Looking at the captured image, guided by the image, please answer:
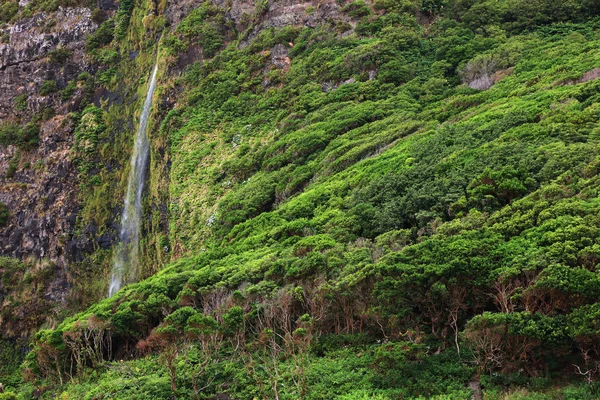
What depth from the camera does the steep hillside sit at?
15.7 metres

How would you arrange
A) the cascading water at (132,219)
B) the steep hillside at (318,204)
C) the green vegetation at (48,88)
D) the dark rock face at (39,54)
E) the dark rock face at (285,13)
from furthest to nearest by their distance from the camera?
1. the dark rock face at (39,54)
2. the green vegetation at (48,88)
3. the dark rock face at (285,13)
4. the cascading water at (132,219)
5. the steep hillside at (318,204)

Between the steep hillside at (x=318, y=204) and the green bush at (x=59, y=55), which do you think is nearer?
the steep hillside at (x=318, y=204)

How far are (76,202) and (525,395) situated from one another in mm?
42789

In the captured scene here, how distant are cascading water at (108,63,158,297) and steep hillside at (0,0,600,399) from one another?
126 cm

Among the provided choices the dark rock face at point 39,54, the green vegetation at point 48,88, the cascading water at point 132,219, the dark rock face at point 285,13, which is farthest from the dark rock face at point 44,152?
the dark rock face at point 285,13

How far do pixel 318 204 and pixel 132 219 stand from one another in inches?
827

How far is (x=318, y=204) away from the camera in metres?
27.7

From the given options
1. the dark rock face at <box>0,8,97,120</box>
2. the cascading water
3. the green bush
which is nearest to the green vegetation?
the dark rock face at <box>0,8,97,120</box>

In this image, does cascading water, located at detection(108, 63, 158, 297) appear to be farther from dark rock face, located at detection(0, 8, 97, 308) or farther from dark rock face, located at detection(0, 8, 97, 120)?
dark rock face, located at detection(0, 8, 97, 120)

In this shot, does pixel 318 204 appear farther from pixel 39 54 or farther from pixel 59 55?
pixel 39 54

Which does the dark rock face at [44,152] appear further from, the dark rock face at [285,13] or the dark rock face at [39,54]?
the dark rock face at [285,13]

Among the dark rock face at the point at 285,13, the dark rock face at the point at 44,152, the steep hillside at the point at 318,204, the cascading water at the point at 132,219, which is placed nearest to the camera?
the steep hillside at the point at 318,204

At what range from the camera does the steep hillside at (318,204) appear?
15.7 meters

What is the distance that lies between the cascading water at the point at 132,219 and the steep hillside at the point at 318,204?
1.26 m
